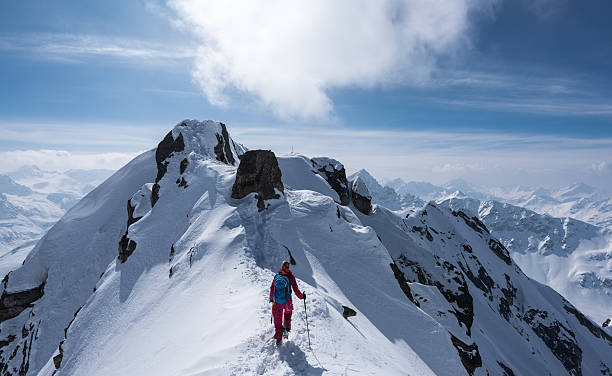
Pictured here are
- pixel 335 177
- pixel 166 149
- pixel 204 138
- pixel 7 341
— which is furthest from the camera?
pixel 335 177

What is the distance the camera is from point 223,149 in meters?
50.8

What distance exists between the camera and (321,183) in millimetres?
63031

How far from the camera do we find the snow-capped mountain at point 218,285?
13273mm

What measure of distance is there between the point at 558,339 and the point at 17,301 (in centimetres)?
13234

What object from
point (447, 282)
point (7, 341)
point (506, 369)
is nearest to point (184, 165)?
point (7, 341)

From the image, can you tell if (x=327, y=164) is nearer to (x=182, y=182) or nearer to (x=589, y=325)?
(x=182, y=182)

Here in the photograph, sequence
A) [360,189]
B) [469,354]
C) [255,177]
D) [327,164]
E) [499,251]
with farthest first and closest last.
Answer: [499,251], [327,164], [360,189], [255,177], [469,354]

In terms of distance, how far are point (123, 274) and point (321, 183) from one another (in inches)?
1608

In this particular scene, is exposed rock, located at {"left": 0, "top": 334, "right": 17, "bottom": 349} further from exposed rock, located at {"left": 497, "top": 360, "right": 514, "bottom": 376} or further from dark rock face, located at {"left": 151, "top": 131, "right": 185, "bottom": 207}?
exposed rock, located at {"left": 497, "top": 360, "right": 514, "bottom": 376}

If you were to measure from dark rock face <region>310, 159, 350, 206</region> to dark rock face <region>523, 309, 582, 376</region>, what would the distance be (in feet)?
264

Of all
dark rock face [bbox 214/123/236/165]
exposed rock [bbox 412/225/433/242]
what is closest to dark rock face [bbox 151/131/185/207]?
dark rock face [bbox 214/123/236/165]

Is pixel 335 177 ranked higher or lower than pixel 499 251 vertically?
higher

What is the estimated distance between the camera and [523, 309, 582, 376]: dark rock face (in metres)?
91.0

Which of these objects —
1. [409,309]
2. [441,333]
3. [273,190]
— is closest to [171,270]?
[273,190]
